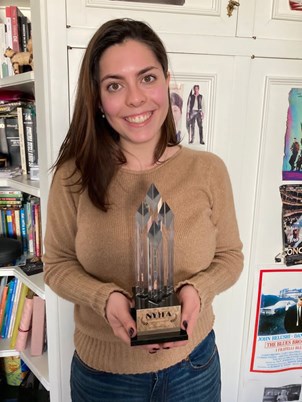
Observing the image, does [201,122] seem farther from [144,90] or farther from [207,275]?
[207,275]

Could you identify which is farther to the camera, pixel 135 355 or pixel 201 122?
pixel 201 122

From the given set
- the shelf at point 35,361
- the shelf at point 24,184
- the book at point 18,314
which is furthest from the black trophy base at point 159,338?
the book at point 18,314

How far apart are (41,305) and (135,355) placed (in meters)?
0.65

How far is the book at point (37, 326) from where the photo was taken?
1.40 metres

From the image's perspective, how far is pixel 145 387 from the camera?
89cm

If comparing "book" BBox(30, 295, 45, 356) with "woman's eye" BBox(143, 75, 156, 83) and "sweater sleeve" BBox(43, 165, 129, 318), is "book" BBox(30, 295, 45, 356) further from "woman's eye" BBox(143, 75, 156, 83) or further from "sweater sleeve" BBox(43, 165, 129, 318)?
"woman's eye" BBox(143, 75, 156, 83)

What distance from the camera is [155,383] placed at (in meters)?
0.89

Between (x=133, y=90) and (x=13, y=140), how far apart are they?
771 mm

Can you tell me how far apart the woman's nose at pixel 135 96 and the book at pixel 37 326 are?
91cm

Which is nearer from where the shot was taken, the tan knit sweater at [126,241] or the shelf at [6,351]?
the tan knit sweater at [126,241]

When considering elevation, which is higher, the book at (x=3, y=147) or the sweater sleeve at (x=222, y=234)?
the book at (x=3, y=147)

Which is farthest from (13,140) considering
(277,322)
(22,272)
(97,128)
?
(277,322)

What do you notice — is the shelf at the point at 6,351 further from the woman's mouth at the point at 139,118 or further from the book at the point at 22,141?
the woman's mouth at the point at 139,118

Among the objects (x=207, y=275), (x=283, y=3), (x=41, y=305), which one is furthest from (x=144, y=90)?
(x=41, y=305)
